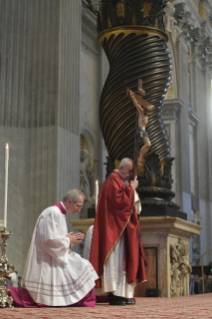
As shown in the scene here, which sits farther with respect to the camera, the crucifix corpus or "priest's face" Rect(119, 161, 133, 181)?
the crucifix corpus

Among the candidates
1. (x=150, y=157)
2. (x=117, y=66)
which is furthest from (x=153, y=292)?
(x=117, y=66)

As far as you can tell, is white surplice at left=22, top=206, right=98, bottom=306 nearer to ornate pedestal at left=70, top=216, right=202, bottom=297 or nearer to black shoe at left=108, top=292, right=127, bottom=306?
black shoe at left=108, top=292, right=127, bottom=306

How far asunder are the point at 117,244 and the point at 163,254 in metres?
1.29

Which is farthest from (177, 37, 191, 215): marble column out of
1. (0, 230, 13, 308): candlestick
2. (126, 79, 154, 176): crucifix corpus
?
(0, 230, 13, 308): candlestick

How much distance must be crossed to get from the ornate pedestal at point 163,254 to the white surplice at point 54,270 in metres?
1.59

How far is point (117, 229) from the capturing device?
527cm

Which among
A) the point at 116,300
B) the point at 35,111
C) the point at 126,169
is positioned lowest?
the point at 116,300

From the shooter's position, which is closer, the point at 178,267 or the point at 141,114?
the point at 141,114

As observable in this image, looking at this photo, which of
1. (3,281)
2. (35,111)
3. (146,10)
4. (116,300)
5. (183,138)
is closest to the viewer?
(3,281)

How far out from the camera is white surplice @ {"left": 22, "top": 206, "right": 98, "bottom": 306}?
191 inches

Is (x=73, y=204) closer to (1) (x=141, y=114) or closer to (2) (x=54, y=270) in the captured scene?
(2) (x=54, y=270)

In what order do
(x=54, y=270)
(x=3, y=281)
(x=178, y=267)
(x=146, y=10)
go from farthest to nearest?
(x=146, y=10)
(x=178, y=267)
(x=54, y=270)
(x=3, y=281)

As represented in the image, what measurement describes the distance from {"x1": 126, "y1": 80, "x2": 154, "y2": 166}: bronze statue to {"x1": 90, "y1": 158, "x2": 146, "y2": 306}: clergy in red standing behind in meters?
1.02

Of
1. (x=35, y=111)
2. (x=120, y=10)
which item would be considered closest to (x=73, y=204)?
(x=120, y=10)
